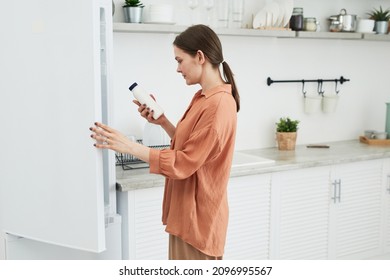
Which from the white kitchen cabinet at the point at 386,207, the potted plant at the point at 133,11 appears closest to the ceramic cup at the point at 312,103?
the white kitchen cabinet at the point at 386,207

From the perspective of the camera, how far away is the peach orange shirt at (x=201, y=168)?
5.89 ft

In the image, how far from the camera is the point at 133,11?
9.59ft

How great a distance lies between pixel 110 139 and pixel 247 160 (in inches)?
62.1

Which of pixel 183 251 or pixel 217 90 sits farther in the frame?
pixel 183 251

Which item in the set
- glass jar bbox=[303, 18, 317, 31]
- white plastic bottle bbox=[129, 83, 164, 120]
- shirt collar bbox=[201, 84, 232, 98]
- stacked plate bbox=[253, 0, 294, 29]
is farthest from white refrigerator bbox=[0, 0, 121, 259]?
glass jar bbox=[303, 18, 317, 31]

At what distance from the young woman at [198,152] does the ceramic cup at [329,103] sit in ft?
6.74

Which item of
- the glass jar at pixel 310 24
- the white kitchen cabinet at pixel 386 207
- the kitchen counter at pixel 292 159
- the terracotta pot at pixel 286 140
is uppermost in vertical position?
the glass jar at pixel 310 24

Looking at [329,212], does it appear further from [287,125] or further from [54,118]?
[54,118]

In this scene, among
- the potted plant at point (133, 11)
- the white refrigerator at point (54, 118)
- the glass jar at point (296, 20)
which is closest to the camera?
the white refrigerator at point (54, 118)

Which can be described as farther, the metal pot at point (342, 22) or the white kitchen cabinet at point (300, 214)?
the metal pot at point (342, 22)

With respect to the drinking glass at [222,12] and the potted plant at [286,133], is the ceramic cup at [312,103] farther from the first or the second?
the drinking glass at [222,12]

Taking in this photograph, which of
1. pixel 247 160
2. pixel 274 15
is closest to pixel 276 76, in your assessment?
pixel 274 15
